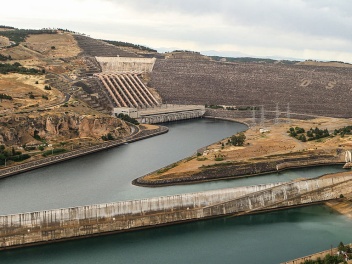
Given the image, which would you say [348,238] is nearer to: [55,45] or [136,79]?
[136,79]

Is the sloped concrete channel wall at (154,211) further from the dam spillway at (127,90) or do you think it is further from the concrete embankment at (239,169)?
the dam spillway at (127,90)

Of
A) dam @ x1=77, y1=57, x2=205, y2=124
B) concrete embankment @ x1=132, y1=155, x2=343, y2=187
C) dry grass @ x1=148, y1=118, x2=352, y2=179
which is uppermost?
dam @ x1=77, y1=57, x2=205, y2=124

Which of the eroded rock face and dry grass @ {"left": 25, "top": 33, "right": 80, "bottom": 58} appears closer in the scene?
the eroded rock face

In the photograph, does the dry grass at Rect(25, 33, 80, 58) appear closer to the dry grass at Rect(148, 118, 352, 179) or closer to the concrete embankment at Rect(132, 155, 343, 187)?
the dry grass at Rect(148, 118, 352, 179)

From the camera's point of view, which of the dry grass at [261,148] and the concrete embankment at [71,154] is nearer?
the concrete embankment at [71,154]

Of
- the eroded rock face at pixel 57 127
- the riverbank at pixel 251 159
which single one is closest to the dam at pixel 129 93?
the eroded rock face at pixel 57 127

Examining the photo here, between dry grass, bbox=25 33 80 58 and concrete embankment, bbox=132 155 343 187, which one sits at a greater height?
dry grass, bbox=25 33 80 58

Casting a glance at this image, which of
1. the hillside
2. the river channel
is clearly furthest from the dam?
the river channel
